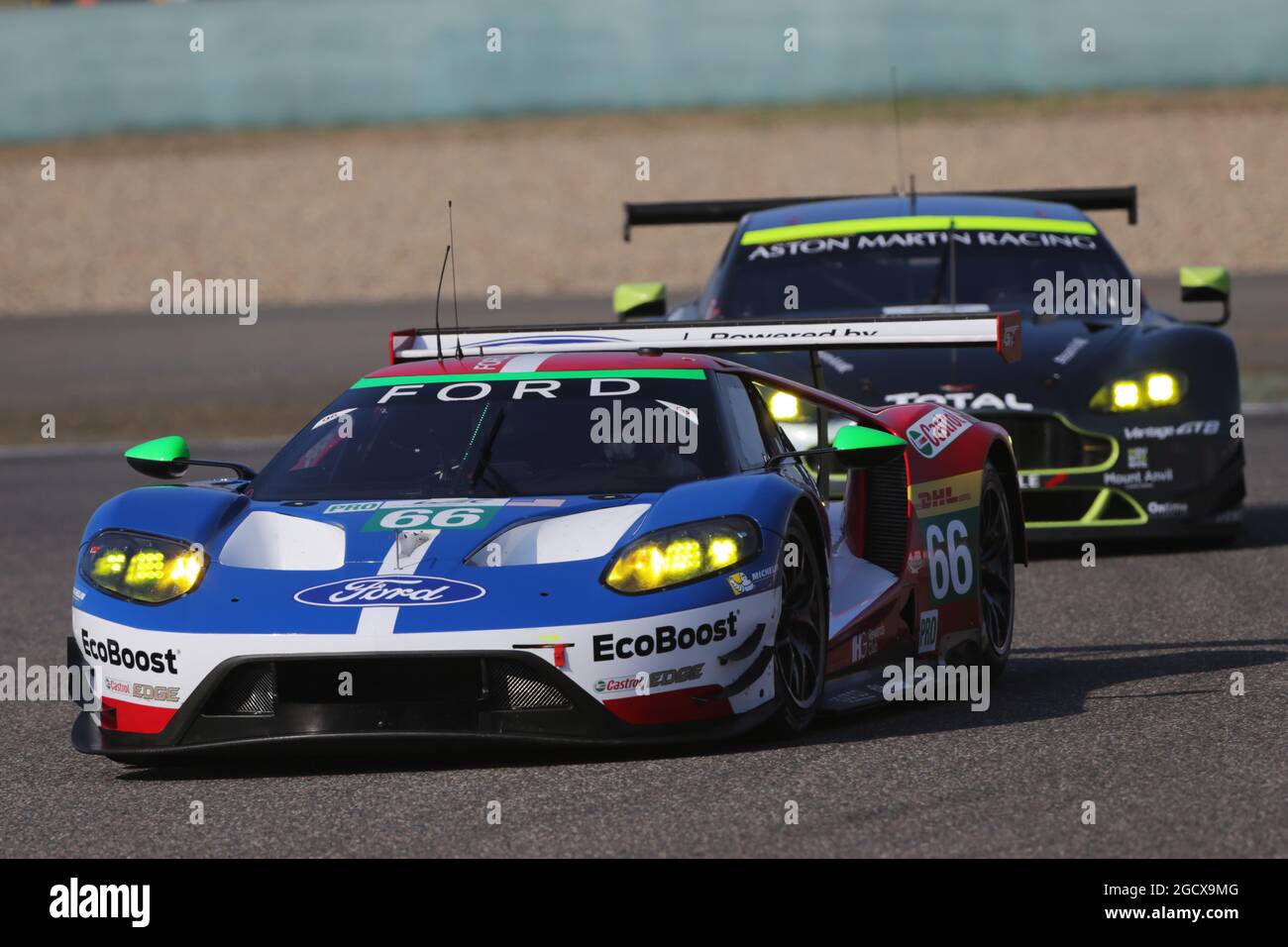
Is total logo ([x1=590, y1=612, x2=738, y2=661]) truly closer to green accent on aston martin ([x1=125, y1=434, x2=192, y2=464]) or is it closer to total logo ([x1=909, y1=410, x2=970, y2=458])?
total logo ([x1=909, y1=410, x2=970, y2=458])

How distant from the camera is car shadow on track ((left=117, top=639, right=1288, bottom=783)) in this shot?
21.4 ft

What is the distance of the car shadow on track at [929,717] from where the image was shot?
6.53 m

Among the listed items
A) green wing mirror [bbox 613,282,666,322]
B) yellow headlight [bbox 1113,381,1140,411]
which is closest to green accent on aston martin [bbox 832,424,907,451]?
yellow headlight [bbox 1113,381,1140,411]

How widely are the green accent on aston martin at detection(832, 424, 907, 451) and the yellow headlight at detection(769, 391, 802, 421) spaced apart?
3.52 meters

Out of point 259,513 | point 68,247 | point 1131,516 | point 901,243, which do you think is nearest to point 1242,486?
point 1131,516

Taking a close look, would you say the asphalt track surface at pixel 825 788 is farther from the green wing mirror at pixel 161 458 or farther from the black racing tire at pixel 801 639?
the green wing mirror at pixel 161 458

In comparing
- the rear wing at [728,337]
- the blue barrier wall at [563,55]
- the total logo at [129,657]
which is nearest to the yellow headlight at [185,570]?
the total logo at [129,657]

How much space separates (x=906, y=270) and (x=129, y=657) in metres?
6.07

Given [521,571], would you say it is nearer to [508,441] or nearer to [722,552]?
[722,552]

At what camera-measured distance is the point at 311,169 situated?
4453 centimetres

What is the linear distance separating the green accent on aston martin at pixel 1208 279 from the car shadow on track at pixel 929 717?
3936mm

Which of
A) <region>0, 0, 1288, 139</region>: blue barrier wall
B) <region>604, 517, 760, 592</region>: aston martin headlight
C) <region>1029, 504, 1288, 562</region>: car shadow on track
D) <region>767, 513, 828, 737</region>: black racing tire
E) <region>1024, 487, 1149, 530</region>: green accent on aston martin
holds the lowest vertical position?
<region>1029, 504, 1288, 562</region>: car shadow on track
